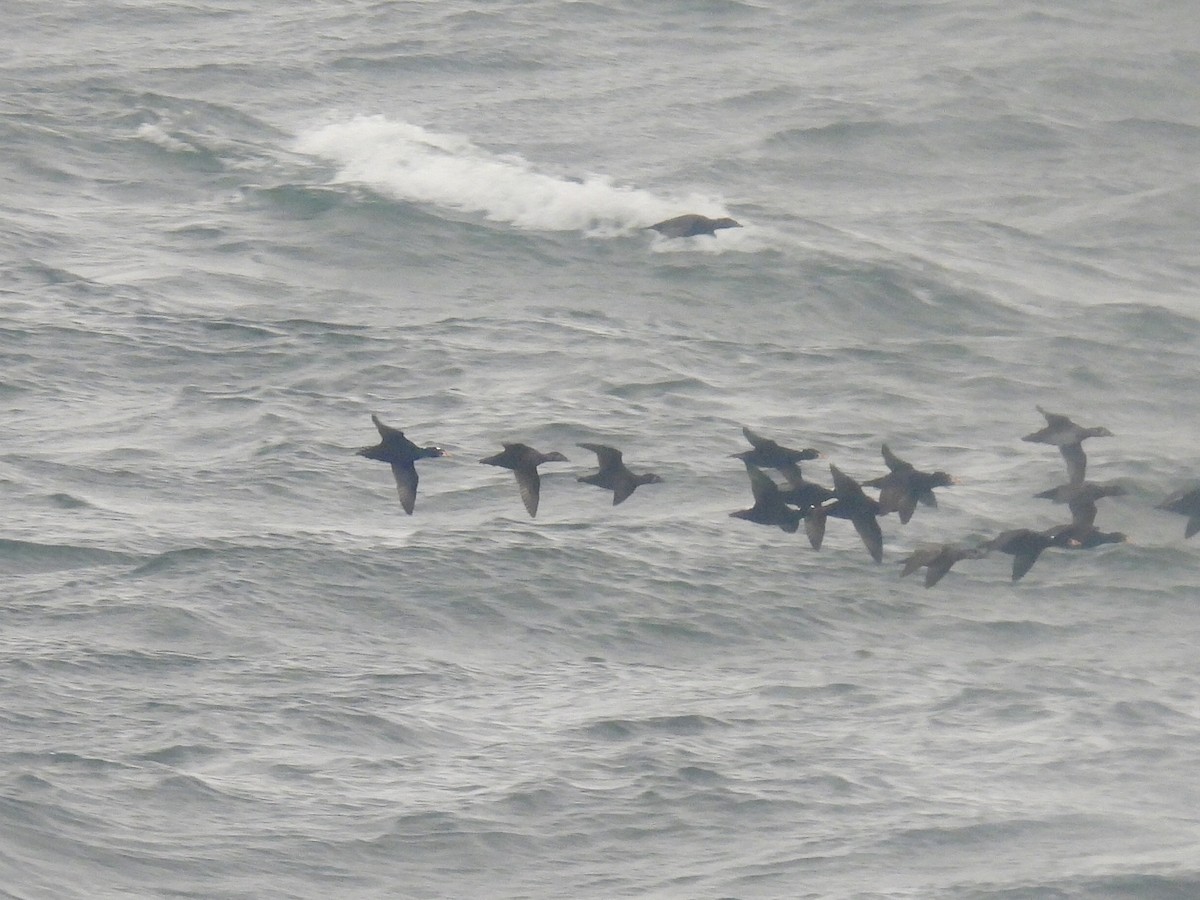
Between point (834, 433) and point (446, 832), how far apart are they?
9878mm

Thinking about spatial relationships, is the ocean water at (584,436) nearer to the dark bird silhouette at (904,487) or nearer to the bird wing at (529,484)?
the dark bird silhouette at (904,487)

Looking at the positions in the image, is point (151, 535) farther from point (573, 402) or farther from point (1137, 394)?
point (1137, 394)

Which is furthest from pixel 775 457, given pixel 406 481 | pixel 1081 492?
pixel 406 481

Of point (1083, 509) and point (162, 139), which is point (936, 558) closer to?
point (1083, 509)

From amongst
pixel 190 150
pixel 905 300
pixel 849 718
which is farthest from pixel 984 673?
pixel 190 150

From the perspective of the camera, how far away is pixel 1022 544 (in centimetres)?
2494

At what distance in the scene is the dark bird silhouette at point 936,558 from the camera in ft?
79.3

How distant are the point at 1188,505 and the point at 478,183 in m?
14.4

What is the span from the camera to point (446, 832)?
20.5 meters

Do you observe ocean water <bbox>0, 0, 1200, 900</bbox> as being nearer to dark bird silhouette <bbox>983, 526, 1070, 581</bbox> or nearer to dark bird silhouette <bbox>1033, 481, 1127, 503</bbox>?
dark bird silhouette <bbox>983, 526, 1070, 581</bbox>

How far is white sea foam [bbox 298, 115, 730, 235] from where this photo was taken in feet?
118

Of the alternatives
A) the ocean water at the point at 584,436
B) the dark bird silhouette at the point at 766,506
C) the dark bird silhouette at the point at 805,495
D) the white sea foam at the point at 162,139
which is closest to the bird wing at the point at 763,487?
the dark bird silhouette at the point at 766,506

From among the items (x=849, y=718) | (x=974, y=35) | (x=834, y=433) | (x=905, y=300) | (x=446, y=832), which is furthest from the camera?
(x=974, y=35)

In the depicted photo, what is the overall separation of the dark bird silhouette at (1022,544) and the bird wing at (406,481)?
5733mm
